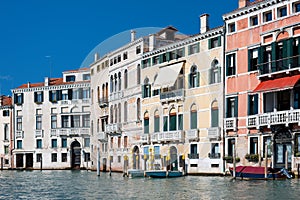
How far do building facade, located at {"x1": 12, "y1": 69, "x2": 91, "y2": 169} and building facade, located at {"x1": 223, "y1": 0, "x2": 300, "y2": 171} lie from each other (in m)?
21.7

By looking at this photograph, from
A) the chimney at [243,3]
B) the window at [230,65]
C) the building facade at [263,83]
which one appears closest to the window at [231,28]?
the building facade at [263,83]

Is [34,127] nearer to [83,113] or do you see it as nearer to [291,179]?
[83,113]

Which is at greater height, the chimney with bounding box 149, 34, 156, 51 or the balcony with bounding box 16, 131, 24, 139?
the chimney with bounding box 149, 34, 156, 51

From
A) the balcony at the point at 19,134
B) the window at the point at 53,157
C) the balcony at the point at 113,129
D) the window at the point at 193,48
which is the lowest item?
the window at the point at 53,157

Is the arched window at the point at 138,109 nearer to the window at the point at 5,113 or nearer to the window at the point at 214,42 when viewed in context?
the window at the point at 214,42

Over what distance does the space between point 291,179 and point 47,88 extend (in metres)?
30.2

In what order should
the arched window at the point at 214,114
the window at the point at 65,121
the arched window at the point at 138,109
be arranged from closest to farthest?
1. the arched window at the point at 214,114
2. the arched window at the point at 138,109
3. the window at the point at 65,121

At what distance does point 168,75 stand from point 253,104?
6.18m

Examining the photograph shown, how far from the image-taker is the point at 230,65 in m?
26.6

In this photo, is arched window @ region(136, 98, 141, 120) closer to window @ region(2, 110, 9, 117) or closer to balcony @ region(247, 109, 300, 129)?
balcony @ region(247, 109, 300, 129)

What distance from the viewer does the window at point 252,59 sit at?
2512cm

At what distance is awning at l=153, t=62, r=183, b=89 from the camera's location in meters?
28.8

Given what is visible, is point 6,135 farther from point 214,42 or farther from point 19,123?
point 214,42

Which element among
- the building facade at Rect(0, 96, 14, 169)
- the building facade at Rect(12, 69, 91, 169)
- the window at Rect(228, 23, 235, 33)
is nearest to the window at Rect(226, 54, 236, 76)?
the window at Rect(228, 23, 235, 33)
